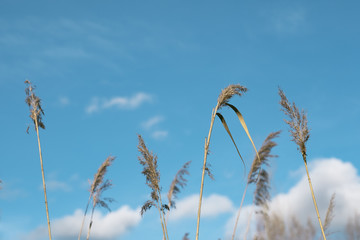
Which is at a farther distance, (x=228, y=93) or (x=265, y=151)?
(x=265, y=151)

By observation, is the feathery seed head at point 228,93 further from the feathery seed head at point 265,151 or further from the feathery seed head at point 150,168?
the feathery seed head at point 265,151

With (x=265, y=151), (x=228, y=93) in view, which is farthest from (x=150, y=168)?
(x=265, y=151)

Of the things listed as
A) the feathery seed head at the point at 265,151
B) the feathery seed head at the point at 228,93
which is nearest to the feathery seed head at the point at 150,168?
the feathery seed head at the point at 228,93

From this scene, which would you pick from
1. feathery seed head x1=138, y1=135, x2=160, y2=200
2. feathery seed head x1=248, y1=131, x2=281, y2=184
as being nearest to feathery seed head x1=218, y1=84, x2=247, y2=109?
feathery seed head x1=138, y1=135, x2=160, y2=200

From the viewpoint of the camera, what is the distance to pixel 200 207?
9.63ft

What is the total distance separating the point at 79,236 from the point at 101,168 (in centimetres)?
109

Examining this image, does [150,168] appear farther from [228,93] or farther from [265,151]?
[265,151]

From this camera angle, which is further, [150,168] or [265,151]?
[265,151]

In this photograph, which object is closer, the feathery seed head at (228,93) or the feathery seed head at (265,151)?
the feathery seed head at (228,93)

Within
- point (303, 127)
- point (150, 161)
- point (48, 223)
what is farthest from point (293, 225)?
point (48, 223)

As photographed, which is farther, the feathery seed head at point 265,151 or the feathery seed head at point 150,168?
the feathery seed head at point 265,151

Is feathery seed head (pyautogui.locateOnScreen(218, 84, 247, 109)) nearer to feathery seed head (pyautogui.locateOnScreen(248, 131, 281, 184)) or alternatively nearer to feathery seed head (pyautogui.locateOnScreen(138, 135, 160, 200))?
feathery seed head (pyautogui.locateOnScreen(138, 135, 160, 200))

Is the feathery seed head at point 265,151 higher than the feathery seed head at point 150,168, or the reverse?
the feathery seed head at point 265,151

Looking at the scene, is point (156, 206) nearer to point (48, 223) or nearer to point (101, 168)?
point (48, 223)
